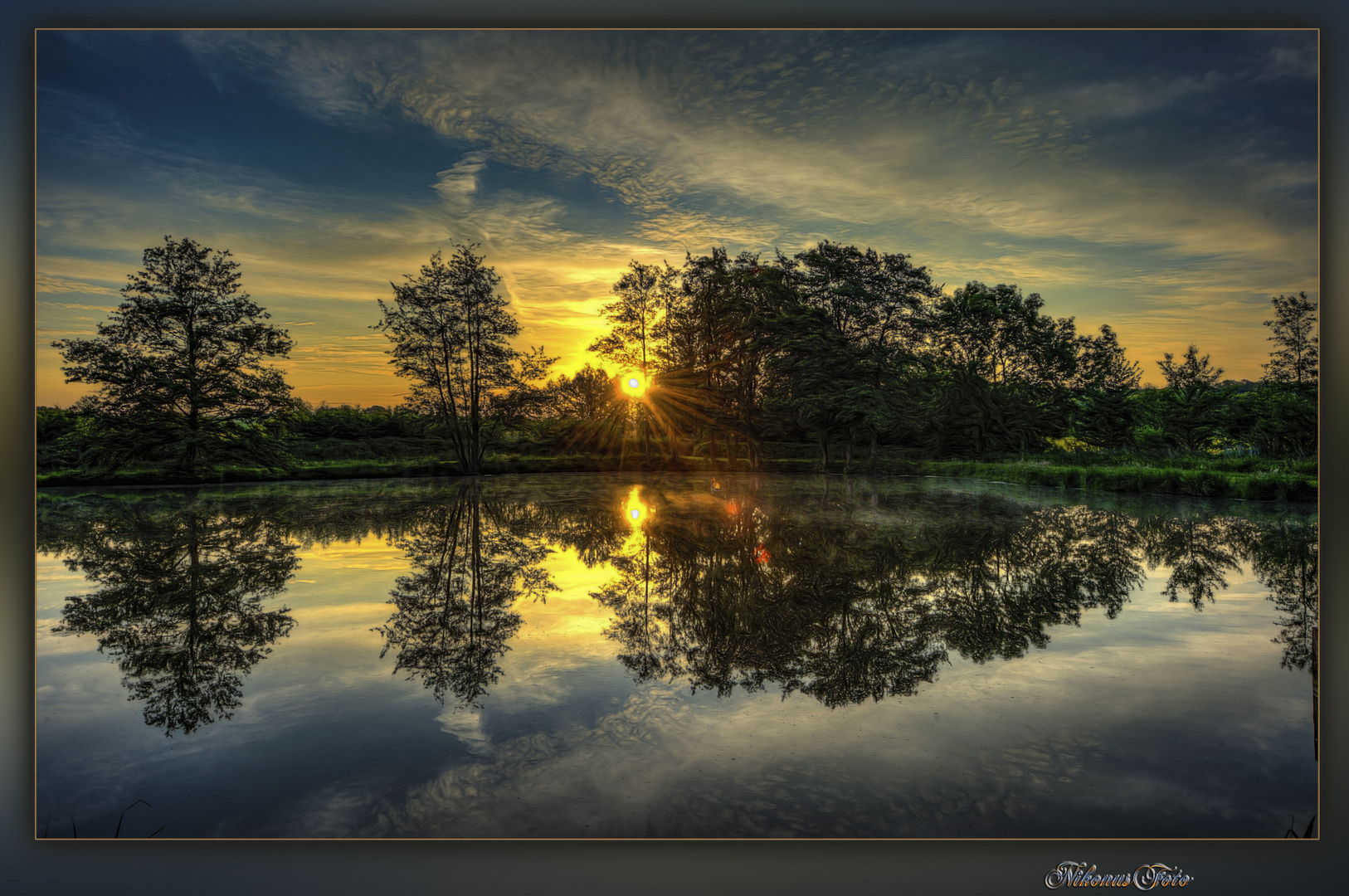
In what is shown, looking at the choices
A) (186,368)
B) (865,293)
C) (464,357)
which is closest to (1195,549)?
(865,293)

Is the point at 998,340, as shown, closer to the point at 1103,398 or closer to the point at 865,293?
the point at 1103,398

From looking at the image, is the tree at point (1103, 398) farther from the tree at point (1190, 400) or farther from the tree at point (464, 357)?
the tree at point (464, 357)

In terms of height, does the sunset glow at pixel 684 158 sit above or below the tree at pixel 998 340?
below

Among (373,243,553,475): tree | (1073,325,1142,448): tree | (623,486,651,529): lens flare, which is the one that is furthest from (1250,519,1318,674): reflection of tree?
(373,243,553,475): tree

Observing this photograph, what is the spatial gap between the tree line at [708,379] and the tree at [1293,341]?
4695 millimetres

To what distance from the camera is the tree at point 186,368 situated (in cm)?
684

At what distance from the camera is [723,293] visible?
18.2 metres

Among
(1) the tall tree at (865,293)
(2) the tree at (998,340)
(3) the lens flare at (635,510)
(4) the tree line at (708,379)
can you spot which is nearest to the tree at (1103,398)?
(4) the tree line at (708,379)

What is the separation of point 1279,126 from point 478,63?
17.1 ft

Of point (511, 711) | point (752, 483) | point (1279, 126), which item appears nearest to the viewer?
point (511, 711)

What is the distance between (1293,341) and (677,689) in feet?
15.6

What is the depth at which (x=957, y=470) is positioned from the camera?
21.2 meters

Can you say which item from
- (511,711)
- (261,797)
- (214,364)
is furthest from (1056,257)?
(214,364)

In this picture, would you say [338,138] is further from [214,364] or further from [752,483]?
[752,483]
